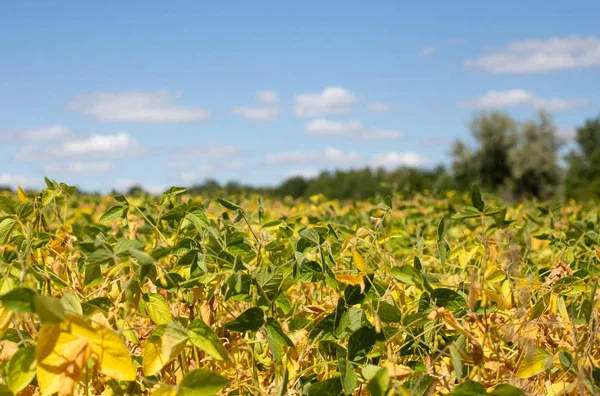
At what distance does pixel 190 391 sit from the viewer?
932 millimetres

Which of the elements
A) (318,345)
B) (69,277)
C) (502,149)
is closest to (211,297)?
(318,345)

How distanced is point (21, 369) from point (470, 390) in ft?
2.16

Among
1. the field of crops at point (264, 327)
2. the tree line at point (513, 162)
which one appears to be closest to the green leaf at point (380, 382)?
the field of crops at point (264, 327)

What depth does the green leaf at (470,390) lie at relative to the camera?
0.95 metres

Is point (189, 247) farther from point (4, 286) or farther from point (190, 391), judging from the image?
point (190, 391)

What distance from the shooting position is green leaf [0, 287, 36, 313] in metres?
0.88

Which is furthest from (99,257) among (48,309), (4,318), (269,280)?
(269,280)

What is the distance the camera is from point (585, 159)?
6081 centimetres

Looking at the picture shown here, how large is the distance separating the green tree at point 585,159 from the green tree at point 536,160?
1.87 meters

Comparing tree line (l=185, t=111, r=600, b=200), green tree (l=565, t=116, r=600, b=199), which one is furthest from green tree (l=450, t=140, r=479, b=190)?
green tree (l=565, t=116, r=600, b=199)

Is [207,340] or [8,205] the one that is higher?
[8,205]

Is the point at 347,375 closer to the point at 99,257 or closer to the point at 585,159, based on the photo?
the point at 99,257

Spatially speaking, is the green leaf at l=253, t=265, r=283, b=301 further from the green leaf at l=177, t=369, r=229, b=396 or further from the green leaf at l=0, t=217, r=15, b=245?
the green leaf at l=0, t=217, r=15, b=245

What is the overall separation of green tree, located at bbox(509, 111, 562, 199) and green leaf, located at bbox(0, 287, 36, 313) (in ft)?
180
